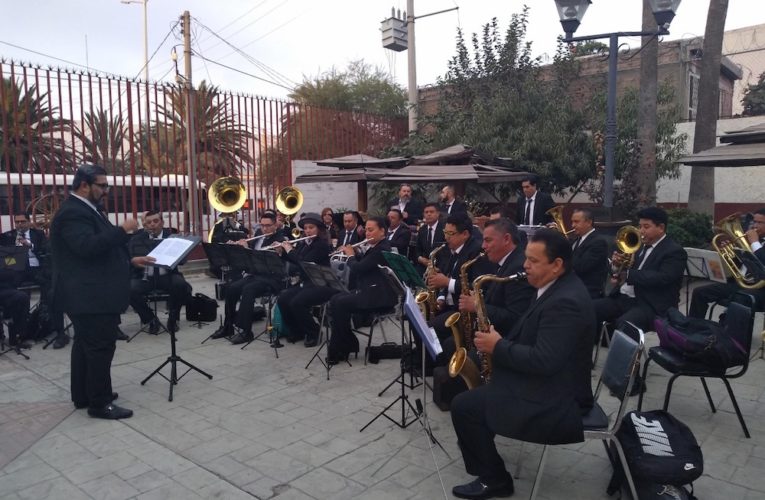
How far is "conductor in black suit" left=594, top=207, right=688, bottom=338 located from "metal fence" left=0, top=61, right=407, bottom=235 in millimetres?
8294

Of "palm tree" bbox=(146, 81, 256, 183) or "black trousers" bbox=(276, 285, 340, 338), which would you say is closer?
"black trousers" bbox=(276, 285, 340, 338)

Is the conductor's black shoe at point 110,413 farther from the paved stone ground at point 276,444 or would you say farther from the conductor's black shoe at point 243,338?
the conductor's black shoe at point 243,338

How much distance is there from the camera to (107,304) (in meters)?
4.48

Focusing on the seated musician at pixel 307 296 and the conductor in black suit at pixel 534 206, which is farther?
the conductor in black suit at pixel 534 206

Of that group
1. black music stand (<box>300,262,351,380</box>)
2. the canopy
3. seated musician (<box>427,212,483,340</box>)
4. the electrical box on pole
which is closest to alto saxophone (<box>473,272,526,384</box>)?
seated musician (<box>427,212,483,340</box>)

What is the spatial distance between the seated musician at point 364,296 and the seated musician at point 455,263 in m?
0.79

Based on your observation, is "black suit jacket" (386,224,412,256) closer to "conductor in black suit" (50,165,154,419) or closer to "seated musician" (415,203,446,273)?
"seated musician" (415,203,446,273)

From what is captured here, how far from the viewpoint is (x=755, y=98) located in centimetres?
1761

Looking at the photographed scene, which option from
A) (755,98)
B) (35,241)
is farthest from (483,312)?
(755,98)

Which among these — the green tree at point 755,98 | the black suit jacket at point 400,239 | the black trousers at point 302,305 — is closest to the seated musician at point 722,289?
the black suit jacket at point 400,239

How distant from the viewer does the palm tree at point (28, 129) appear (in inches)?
367

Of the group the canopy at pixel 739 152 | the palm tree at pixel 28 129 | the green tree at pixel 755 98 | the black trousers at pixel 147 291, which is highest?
the green tree at pixel 755 98

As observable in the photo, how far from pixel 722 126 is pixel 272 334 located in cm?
1092

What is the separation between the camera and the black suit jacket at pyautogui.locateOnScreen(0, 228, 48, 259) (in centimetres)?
746
